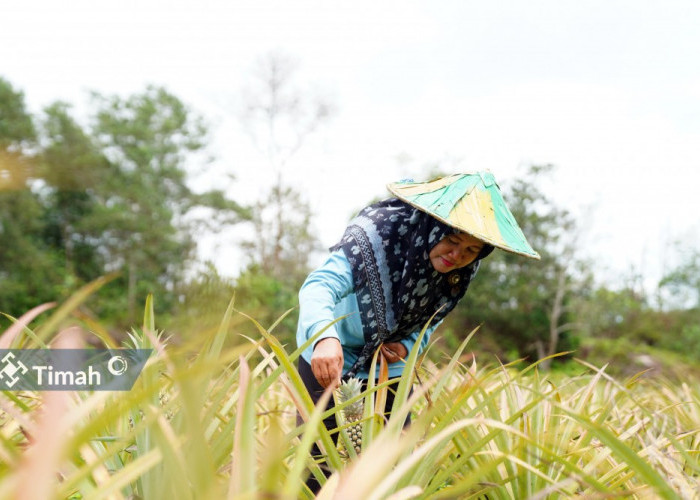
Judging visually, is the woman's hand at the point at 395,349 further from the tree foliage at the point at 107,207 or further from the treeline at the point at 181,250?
the tree foliage at the point at 107,207

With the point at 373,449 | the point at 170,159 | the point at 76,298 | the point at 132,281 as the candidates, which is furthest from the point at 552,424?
the point at 170,159

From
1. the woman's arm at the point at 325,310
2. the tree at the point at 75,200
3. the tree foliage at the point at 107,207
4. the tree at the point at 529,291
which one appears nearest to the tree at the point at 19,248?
the tree foliage at the point at 107,207

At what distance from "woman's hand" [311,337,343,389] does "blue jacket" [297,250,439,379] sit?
0.05 metres

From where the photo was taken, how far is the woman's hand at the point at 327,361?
128 cm

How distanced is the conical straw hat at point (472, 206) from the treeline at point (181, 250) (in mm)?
5324

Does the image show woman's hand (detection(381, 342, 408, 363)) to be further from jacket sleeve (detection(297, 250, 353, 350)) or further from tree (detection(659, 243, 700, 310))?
tree (detection(659, 243, 700, 310))

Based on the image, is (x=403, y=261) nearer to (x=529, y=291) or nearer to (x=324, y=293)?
(x=324, y=293)

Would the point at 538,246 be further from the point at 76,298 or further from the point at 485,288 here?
the point at 76,298

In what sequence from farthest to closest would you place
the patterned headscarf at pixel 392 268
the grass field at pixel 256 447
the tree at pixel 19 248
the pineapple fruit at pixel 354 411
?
the tree at pixel 19 248, the patterned headscarf at pixel 392 268, the pineapple fruit at pixel 354 411, the grass field at pixel 256 447

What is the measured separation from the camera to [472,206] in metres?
1.60

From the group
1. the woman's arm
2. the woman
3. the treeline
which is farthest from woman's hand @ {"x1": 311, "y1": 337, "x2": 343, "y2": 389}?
the treeline

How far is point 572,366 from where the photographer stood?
1435 cm

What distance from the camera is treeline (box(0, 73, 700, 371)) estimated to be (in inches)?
579

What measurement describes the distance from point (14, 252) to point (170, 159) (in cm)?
1054
